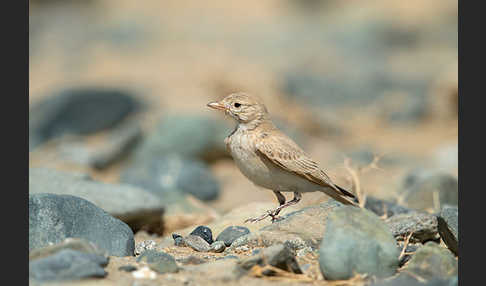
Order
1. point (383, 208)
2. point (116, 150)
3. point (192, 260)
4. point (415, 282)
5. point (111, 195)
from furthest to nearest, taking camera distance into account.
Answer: point (116, 150)
point (383, 208)
point (111, 195)
point (192, 260)
point (415, 282)

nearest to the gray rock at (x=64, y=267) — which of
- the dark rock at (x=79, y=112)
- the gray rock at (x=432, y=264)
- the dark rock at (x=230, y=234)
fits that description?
the dark rock at (x=230, y=234)

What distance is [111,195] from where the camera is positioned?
24.1ft

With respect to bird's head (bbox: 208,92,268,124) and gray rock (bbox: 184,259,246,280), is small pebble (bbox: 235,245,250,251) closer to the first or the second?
gray rock (bbox: 184,259,246,280)

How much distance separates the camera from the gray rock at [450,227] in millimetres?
5295

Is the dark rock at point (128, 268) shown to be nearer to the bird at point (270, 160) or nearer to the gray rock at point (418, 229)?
the bird at point (270, 160)

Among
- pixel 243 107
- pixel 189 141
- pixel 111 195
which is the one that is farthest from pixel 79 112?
pixel 243 107

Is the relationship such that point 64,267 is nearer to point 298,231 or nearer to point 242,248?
point 242,248

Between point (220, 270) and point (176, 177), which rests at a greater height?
point (176, 177)

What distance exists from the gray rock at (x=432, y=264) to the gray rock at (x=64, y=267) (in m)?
2.06

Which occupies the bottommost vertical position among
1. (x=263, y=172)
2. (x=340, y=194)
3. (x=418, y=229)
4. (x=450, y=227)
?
(x=418, y=229)

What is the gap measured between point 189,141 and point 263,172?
6.38m

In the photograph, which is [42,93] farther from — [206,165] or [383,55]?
[383,55]

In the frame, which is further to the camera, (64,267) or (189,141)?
(189,141)

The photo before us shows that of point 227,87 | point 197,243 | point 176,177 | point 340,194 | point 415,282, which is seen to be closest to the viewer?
point 415,282
